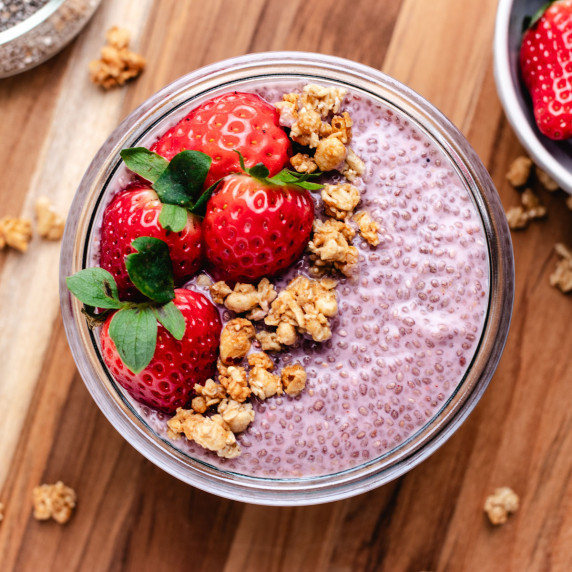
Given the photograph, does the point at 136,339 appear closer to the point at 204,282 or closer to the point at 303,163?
the point at 204,282

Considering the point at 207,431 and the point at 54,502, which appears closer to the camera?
the point at 207,431

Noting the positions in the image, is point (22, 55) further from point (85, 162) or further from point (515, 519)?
point (515, 519)

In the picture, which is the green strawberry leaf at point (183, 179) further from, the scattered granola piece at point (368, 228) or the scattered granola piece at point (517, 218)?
the scattered granola piece at point (517, 218)

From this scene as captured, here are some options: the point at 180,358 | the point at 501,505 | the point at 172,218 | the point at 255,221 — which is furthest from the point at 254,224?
the point at 501,505

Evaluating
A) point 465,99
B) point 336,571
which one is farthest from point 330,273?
point 336,571

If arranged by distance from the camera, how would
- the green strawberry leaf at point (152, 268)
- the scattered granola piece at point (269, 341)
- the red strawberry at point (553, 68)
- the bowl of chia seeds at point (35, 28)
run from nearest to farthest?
the green strawberry leaf at point (152, 268) → the scattered granola piece at point (269, 341) → the red strawberry at point (553, 68) → the bowl of chia seeds at point (35, 28)

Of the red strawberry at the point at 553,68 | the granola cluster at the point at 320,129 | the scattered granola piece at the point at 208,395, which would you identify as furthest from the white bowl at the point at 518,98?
the scattered granola piece at the point at 208,395
